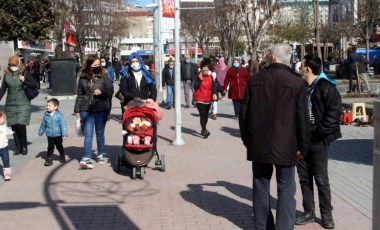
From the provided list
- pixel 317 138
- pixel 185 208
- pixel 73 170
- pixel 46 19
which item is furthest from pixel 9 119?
pixel 46 19

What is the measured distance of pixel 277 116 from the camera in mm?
4902

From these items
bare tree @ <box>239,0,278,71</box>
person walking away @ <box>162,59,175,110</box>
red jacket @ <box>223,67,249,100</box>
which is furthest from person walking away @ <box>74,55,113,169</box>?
bare tree @ <box>239,0,278,71</box>

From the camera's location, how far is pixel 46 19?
56.0ft

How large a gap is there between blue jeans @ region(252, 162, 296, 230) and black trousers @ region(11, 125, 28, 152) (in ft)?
20.4

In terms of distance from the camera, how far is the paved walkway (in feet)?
20.3

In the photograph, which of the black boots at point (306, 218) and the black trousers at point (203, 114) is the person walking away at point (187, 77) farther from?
the black boots at point (306, 218)

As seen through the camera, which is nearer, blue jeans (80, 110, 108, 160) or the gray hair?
the gray hair

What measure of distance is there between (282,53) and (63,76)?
1987 cm

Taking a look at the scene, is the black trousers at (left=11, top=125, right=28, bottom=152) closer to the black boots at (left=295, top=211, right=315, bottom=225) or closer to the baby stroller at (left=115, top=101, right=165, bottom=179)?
the baby stroller at (left=115, top=101, right=165, bottom=179)

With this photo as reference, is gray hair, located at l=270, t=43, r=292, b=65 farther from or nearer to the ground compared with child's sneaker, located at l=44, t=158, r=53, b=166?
farther from the ground

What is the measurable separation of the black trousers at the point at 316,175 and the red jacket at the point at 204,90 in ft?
21.5

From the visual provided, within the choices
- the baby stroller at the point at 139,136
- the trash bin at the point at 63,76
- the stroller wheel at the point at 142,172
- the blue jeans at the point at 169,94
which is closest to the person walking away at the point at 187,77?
the blue jeans at the point at 169,94

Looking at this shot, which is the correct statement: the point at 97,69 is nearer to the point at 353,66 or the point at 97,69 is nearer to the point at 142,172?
the point at 142,172

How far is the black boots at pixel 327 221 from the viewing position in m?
5.88
